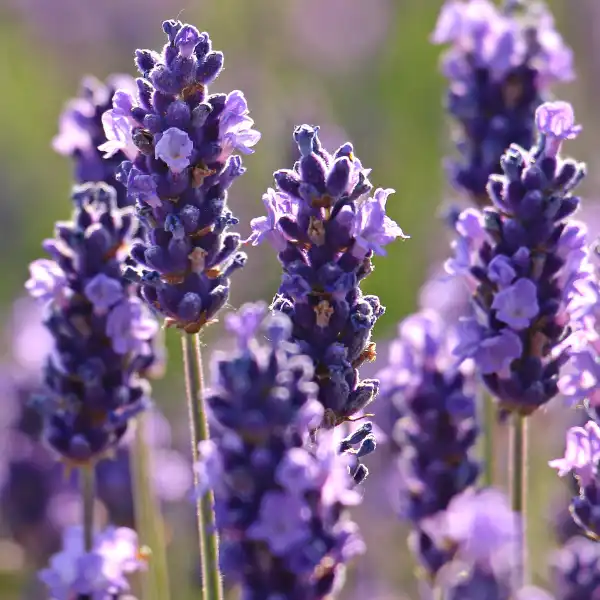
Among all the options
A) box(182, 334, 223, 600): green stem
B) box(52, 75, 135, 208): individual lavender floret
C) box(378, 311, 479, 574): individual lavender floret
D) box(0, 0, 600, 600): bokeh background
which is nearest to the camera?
box(182, 334, 223, 600): green stem

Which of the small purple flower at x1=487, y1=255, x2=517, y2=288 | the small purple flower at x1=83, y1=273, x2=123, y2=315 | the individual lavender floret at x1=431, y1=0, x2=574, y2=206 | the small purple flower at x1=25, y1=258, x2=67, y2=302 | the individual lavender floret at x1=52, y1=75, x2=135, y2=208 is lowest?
the small purple flower at x1=487, y1=255, x2=517, y2=288

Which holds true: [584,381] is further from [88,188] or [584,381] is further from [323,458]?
[88,188]

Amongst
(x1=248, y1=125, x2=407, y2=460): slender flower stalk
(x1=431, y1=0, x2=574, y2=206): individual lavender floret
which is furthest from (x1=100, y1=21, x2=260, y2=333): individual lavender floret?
(x1=431, y1=0, x2=574, y2=206): individual lavender floret

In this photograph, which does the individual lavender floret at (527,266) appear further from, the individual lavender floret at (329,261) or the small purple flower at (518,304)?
the individual lavender floret at (329,261)

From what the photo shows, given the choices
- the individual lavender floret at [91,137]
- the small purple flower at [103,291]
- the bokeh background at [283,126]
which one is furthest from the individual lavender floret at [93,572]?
the bokeh background at [283,126]

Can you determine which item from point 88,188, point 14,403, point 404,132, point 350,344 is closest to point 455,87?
point 88,188

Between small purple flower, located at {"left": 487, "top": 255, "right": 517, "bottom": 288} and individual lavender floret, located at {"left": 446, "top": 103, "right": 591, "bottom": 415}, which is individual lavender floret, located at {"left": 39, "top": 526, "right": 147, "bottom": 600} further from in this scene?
small purple flower, located at {"left": 487, "top": 255, "right": 517, "bottom": 288}
